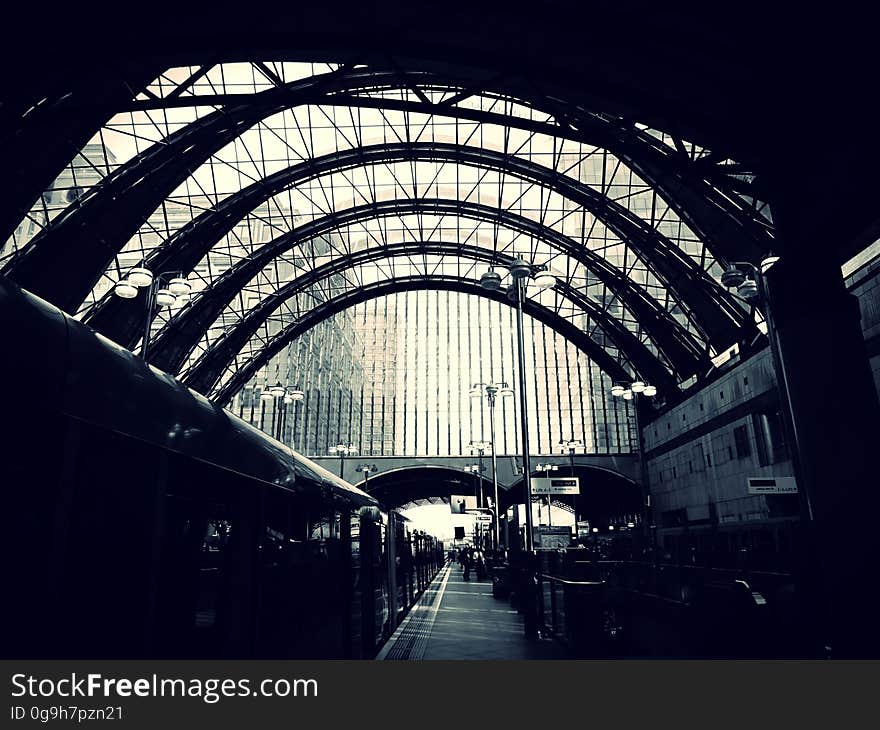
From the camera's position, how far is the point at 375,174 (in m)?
36.1

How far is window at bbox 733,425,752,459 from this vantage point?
34.4m

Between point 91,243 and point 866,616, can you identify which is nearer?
point 866,616

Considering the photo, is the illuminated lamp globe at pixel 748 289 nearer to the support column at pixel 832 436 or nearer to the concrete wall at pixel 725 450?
the concrete wall at pixel 725 450

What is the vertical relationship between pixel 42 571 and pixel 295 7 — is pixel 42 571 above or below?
below

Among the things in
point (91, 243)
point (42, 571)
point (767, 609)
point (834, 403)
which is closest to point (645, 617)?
point (767, 609)

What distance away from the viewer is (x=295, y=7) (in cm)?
1341

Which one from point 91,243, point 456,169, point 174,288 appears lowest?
point 174,288

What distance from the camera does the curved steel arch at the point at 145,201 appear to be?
78.5ft

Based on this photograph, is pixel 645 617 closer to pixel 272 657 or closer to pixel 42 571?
pixel 272 657

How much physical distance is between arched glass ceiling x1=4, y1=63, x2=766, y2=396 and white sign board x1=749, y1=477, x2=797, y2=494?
1029cm

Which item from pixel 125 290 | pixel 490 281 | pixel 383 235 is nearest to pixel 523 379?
pixel 490 281

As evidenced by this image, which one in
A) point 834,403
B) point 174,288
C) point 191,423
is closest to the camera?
point 191,423

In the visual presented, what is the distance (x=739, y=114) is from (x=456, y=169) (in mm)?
25148

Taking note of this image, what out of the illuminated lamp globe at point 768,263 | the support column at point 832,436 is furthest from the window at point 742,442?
the support column at point 832,436
